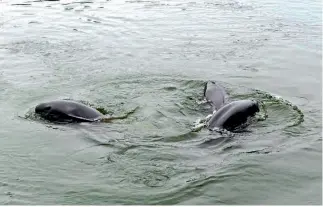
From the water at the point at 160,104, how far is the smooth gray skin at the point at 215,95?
0.78ft

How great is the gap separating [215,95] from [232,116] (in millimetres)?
1110

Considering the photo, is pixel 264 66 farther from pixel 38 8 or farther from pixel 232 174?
pixel 38 8

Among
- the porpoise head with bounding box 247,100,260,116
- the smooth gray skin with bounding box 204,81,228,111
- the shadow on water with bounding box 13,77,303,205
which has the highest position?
the smooth gray skin with bounding box 204,81,228,111

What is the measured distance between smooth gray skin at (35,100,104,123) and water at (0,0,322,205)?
0.16 meters

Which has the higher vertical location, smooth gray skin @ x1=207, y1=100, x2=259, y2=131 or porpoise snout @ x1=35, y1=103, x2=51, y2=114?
porpoise snout @ x1=35, y1=103, x2=51, y2=114

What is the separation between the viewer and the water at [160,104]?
4344 mm

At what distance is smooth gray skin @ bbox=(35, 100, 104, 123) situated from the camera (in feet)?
19.5

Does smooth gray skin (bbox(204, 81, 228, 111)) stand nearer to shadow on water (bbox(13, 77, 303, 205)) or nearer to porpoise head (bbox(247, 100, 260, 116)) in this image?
Result: shadow on water (bbox(13, 77, 303, 205))

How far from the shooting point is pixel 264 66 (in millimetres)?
8695

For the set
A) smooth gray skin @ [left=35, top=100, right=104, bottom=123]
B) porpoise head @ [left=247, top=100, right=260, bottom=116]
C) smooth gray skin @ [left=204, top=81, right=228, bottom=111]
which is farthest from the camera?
smooth gray skin @ [left=204, top=81, right=228, bottom=111]

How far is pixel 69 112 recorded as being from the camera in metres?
5.95

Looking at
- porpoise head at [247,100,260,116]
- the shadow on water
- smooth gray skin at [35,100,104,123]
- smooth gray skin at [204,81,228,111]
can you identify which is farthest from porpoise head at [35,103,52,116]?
porpoise head at [247,100,260,116]

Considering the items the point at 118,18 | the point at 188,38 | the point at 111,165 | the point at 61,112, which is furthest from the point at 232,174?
the point at 118,18

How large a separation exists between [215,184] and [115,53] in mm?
5788
